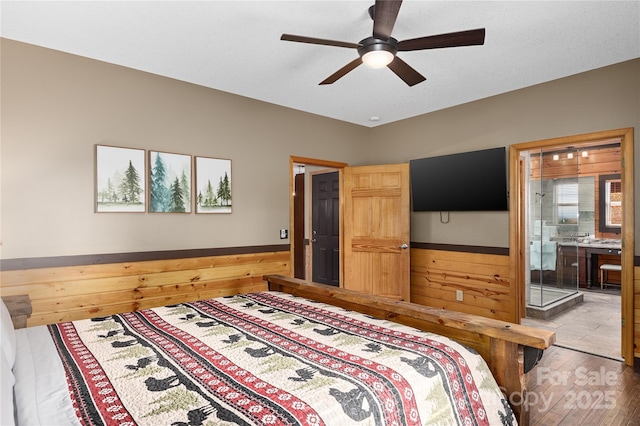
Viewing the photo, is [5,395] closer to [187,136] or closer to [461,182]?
[187,136]

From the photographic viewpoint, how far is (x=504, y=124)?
3898 mm

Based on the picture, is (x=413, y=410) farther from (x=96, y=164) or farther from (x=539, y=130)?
(x=539, y=130)

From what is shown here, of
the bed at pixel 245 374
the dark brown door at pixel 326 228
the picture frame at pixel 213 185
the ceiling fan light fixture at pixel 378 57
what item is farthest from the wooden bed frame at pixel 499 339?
the dark brown door at pixel 326 228

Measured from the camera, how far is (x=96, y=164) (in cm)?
301

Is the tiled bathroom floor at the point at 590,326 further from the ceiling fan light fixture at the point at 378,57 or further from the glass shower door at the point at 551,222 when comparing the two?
the ceiling fan light fixture at the point at 378,57

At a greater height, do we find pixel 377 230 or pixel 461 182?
pixel 461 182

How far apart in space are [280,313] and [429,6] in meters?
2.15

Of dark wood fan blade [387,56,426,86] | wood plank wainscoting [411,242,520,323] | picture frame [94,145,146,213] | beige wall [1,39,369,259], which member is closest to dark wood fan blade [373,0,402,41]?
dark wood fan blade [387,56,426,86]

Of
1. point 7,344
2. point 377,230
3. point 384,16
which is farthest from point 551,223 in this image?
point 7,344

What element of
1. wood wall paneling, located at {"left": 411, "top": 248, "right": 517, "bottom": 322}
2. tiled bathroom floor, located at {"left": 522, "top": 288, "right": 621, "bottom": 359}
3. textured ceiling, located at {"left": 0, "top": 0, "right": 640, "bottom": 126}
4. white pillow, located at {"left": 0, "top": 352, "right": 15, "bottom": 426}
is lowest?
tiled bathroom floor, located at {"left": 522, "top": 288, "right": 621, "bottom": 359}

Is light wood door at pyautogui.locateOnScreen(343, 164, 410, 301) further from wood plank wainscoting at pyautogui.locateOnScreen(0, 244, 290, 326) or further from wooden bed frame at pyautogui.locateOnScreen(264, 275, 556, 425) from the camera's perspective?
wooden bed frame at pyautogui.locateOnScreen(264, 275, 556, 425)

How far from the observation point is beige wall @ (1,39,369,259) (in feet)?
8.87

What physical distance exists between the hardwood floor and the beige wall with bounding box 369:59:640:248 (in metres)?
1.03

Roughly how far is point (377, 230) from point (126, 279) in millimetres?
→ 2875
